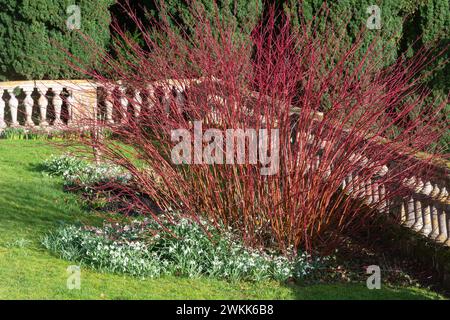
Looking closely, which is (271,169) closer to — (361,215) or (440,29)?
(361,215)

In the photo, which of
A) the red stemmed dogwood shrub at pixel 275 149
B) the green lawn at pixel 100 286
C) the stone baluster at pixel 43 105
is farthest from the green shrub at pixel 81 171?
the stone baluster at pixel 43 105

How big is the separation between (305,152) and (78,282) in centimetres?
225

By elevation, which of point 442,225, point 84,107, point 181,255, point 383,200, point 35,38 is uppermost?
point 35,38

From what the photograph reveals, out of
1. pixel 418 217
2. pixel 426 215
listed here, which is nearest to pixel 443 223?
pixel 426 215

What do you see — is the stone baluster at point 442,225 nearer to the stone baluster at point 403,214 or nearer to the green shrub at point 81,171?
the stone baluster at point 403,214

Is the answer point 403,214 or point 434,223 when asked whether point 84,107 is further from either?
point 434,223

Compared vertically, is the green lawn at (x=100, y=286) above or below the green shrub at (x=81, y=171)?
below

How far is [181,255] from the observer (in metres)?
7.72

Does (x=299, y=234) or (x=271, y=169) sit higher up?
(x=271, y=169)

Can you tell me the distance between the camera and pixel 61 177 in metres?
11.3

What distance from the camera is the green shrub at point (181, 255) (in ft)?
24.9

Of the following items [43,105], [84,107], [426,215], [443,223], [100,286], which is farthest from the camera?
[43,105]

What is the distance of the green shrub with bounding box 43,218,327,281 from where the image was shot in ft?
24.9

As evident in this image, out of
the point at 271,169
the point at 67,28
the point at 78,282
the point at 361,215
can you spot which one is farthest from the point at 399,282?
the point at 67,28
